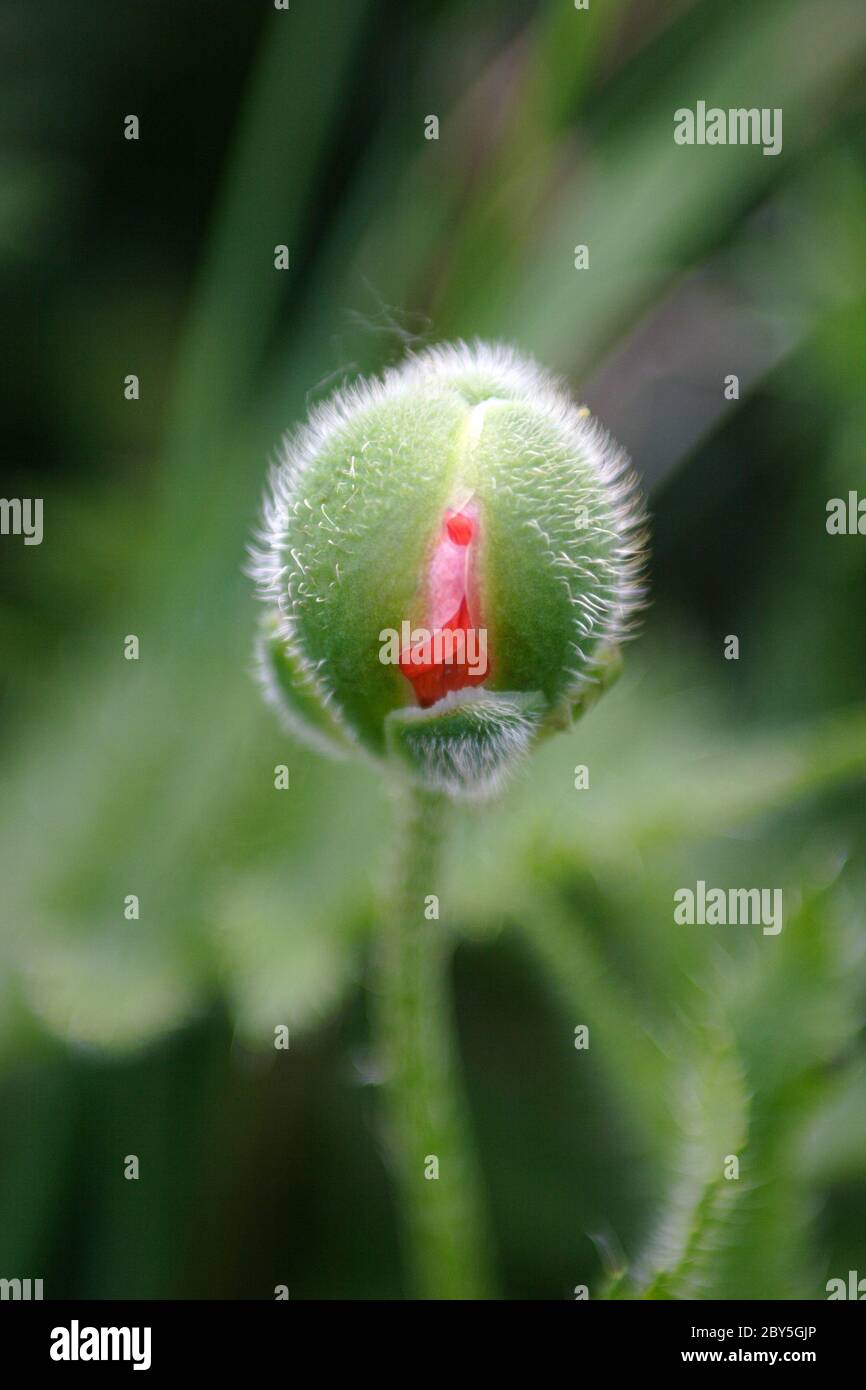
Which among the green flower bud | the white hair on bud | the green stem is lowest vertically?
the green stem

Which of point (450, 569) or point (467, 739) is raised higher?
point (450, 569)

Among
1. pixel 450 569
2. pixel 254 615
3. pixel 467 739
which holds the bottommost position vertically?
pixel 467 739

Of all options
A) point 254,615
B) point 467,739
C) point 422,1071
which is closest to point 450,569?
point 467,739

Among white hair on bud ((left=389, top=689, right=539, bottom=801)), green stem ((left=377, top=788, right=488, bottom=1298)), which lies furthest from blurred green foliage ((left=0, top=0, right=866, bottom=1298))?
white hair on bud ((left=389, top=689, right=539, bottom=801))

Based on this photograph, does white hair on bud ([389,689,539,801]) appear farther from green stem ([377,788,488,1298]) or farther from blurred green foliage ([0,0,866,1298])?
blurred green foliage ([0,0,866,1298])

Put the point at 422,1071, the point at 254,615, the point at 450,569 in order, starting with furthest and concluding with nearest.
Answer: the point at 254,615
the point at 422,1071
the point at 450,569

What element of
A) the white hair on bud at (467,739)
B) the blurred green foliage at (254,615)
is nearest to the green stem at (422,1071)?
the white hair on bud at (467,739)

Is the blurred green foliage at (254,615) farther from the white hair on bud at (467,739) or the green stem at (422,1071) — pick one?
the white hair on bud at (467,739)

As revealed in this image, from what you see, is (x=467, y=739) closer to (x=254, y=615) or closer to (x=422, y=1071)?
(x=422, y=1071)
